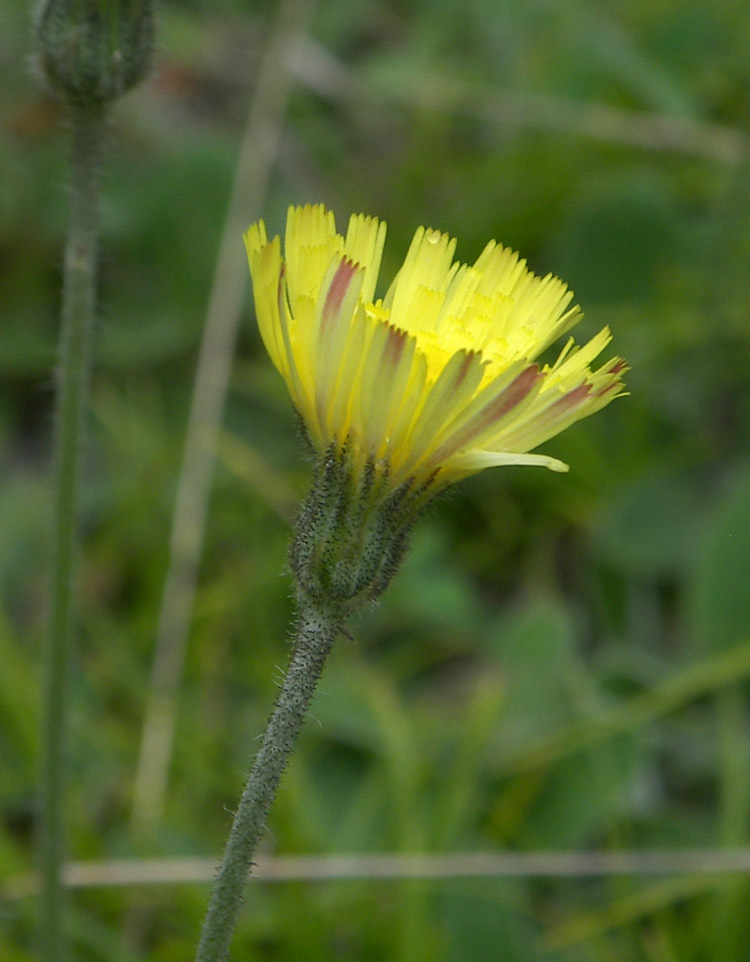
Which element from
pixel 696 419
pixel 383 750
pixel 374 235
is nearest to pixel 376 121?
pixel 696 419

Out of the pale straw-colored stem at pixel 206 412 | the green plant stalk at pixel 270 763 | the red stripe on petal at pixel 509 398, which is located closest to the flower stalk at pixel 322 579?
the green plant stalk at pixel 270 763

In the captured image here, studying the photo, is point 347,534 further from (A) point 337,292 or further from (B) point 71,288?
(B) point 71,288

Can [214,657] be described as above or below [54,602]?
above

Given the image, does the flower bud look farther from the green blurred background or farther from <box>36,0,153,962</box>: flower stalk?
the green blurred background

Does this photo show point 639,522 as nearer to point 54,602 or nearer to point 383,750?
point 383,750

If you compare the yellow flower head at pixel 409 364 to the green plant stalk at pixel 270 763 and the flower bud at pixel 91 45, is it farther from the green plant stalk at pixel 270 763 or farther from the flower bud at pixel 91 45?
the flower bud at pixel 91 45

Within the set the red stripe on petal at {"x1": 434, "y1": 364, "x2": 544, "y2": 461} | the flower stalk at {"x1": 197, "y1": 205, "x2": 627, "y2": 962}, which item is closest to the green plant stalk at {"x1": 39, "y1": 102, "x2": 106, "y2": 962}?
the flower stalk at {"x1": 197, "y1": 205, "x2": 627, "y2": 962}

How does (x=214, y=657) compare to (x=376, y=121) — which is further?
(x=376, y=121)
